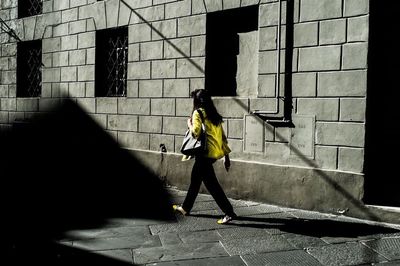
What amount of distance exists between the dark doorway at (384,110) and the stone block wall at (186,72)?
11.5 inches

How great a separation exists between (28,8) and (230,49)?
6.75m

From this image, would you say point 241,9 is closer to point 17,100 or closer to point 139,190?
point 139,190

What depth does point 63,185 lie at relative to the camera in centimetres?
802

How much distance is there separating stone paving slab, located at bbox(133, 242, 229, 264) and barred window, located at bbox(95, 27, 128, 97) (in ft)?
15.8

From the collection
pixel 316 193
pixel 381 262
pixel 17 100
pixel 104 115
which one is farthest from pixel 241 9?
pixel 17 100

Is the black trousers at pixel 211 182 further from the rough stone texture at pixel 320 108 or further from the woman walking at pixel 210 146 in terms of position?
the rough stone texture at pixel 320 108

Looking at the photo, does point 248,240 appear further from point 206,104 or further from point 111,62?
point 111,62

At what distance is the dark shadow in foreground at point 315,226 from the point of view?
15.9 feet

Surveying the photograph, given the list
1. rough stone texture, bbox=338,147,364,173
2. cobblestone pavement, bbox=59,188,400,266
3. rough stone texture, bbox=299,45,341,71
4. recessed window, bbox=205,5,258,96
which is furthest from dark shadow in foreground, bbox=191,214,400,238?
recessed window, bbox=205,5,258,96

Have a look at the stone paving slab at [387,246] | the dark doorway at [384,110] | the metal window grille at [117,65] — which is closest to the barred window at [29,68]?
the metal window grille at [117,65]

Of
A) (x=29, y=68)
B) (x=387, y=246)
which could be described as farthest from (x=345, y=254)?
(x=29, y=68)

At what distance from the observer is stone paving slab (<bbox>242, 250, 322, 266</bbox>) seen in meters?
→ 3.93

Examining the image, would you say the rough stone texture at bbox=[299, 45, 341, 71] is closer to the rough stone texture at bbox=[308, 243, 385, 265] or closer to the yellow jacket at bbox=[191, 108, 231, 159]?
the yellow jacket at bbox=[191, 108, 231, 159]

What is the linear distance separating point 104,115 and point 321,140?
489 cm
